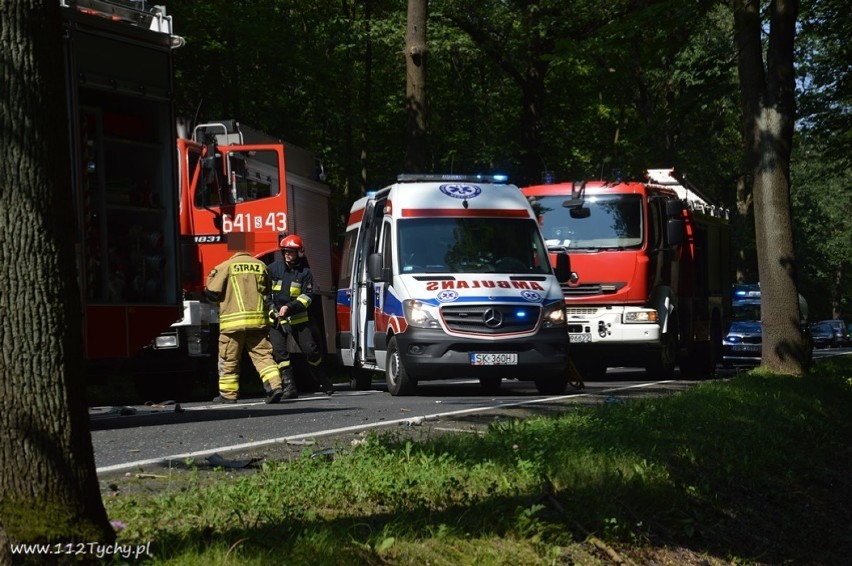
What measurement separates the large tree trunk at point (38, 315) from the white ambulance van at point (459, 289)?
11198 millimetres

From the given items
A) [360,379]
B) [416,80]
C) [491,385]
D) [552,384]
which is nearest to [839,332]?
[416,80]

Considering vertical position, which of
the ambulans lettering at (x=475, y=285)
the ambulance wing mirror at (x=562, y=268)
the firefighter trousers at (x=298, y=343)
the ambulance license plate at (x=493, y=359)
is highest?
the ambulance wing mirror at (x=562, y=268)

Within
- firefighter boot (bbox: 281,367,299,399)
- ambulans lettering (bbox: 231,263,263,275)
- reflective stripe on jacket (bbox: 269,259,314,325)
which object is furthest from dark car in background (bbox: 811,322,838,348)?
ambulans lettering (bbox: 231,263,263,275)

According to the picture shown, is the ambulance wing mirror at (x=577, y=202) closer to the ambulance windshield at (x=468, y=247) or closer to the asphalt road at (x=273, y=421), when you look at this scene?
the ambulance windshield at (x=468, y=247)

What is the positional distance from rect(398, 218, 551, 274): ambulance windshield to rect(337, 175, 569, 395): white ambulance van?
0.04 feet

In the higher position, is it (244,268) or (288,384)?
(244,268)

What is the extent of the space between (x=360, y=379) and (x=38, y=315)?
1547 centimetres

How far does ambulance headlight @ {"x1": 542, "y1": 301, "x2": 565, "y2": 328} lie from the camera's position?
16.5 metres

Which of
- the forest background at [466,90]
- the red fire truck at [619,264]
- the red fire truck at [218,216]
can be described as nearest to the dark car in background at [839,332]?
the forest background at [466,90]

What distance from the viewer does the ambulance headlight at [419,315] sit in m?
16.3

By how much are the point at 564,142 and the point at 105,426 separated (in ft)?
95.6

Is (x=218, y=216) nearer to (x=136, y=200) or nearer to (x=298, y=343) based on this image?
(x=298, y=343)

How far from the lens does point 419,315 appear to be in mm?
16312

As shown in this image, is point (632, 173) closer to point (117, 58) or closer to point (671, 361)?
point (671, 361)
